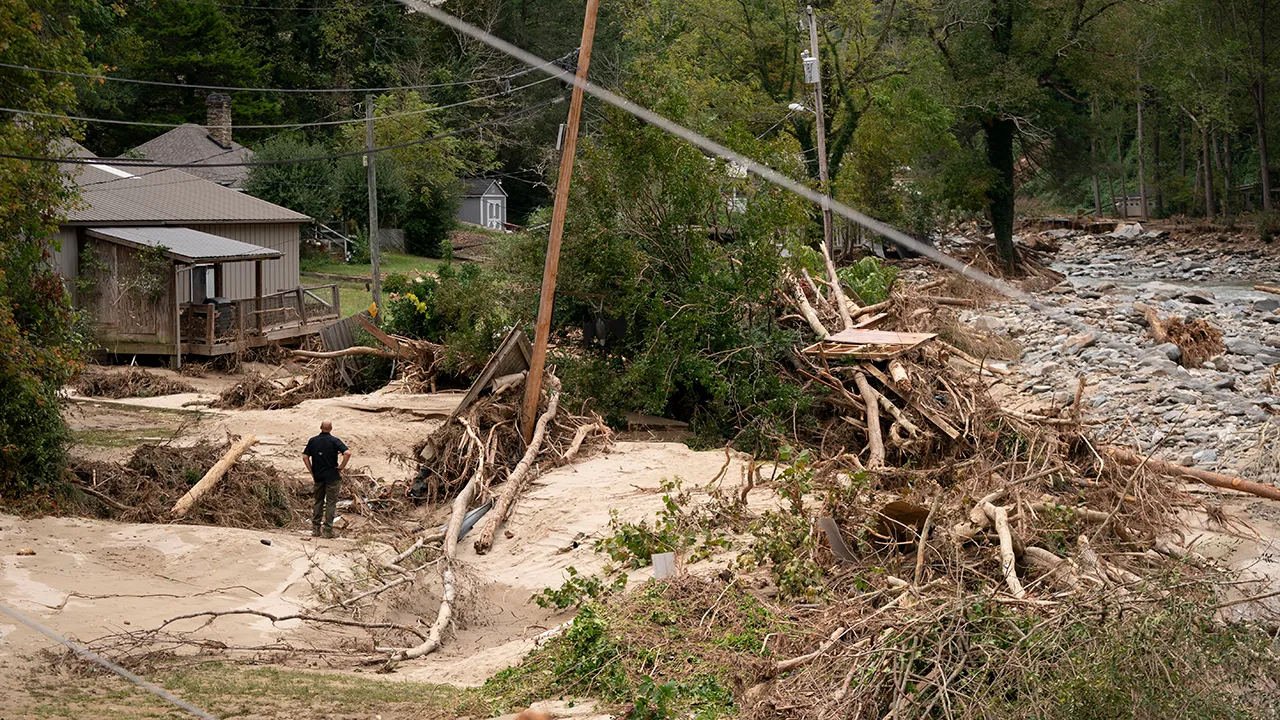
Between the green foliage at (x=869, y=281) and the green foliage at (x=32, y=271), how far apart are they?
13.1 metres

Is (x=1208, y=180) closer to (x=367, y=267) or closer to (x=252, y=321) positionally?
(x=367, y=267)

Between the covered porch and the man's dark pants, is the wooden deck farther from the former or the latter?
the man's dark pants

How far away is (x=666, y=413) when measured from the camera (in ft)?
62.4

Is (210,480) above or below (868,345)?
below

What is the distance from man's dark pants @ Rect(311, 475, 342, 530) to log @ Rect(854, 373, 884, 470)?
21.1ft

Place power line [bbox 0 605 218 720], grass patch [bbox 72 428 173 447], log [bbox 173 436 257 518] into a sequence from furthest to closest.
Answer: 1. grass patch [bbox 72 428 173 447]
2. log [bbox 173 436 257 518]
3. power line [bbox 0 605 218 720]

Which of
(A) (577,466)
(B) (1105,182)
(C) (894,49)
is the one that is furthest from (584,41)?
(B) (1105,182)

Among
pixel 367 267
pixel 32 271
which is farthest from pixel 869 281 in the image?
pixel 367 267

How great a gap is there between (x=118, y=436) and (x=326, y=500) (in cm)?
684

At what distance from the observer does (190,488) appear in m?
15.1

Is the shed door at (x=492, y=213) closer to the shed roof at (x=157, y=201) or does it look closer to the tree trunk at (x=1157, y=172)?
the shed roof at (x=157, y=201)

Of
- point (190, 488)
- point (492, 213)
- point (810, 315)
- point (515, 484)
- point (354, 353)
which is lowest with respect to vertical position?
point (190, 488)

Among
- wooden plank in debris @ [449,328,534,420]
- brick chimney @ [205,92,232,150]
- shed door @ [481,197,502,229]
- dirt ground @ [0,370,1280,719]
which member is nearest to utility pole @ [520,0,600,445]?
wooden plank in debris @ [449,328,534,420]

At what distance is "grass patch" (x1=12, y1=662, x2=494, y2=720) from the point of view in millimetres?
7758
